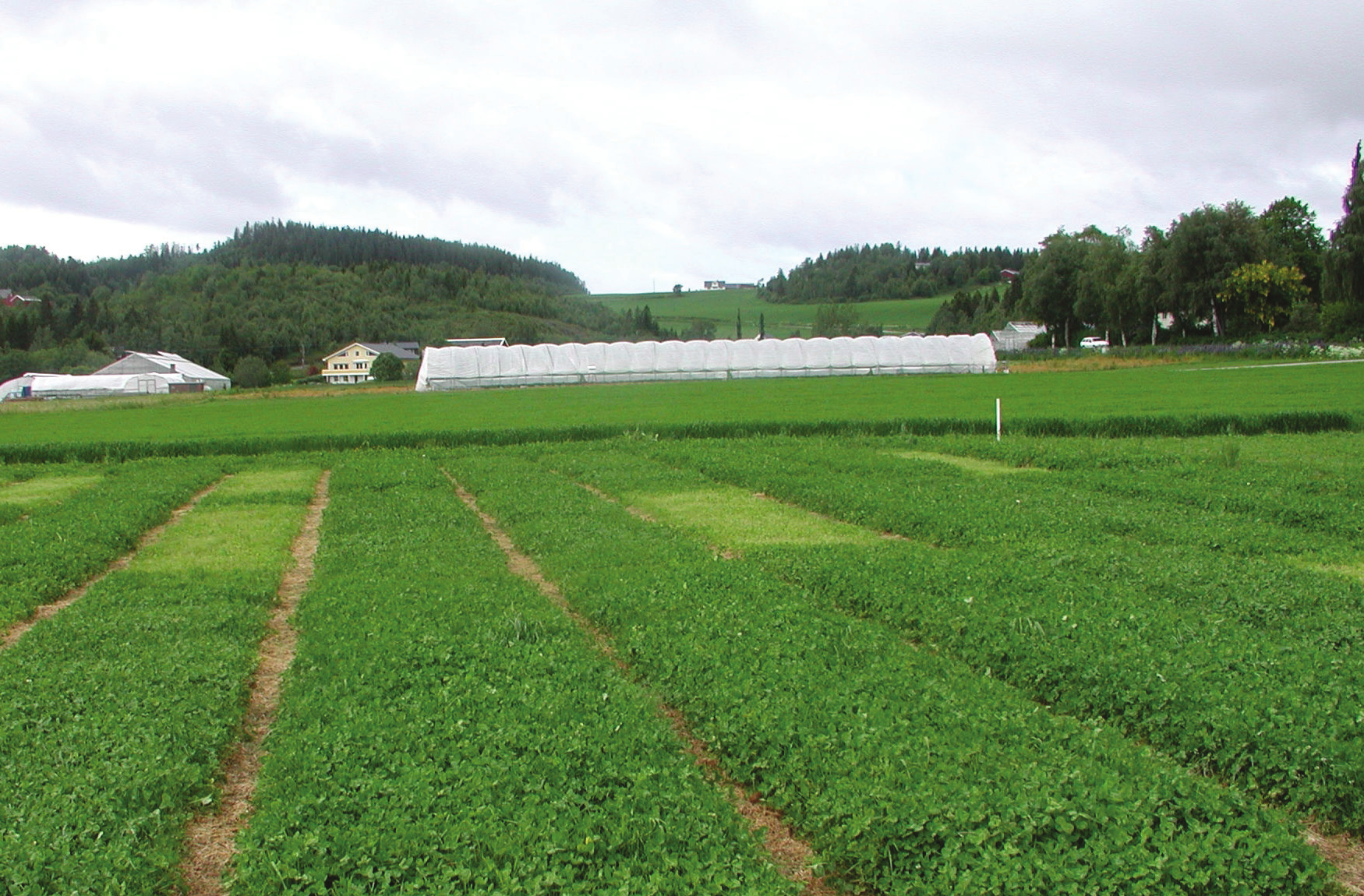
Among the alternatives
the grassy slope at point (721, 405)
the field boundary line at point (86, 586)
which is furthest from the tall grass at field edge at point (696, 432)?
the field boundary line at point (86, 586)

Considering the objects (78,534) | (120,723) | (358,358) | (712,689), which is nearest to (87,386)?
(358,358)

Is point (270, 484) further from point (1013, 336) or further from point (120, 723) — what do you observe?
point (1013, 336)

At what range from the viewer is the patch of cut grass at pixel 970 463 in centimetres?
2078

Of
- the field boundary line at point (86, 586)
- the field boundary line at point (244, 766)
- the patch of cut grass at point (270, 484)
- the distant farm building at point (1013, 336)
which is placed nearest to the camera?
the field boundary line at point (244, 766)

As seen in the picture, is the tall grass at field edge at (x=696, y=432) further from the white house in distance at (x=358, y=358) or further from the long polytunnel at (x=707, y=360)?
the white house in distance at (x=358, y=358)

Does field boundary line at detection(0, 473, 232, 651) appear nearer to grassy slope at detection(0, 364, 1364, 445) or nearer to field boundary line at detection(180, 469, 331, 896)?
field boundary line at detection(180, 469, 331, 896)

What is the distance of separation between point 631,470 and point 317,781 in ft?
52.4

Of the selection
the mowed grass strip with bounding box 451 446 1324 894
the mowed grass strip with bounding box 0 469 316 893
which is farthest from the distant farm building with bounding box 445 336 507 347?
the mowed grass strip with bounding box 451 446 1324 894

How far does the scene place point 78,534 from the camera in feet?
47.0

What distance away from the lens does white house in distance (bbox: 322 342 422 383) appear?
13338 centimetres

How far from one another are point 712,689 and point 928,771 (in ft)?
6.54

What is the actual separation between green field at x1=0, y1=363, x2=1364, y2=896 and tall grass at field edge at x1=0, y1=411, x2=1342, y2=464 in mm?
10786

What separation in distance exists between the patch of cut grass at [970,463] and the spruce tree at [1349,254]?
63.3 metres

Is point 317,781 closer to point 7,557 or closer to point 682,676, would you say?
point 682,676
